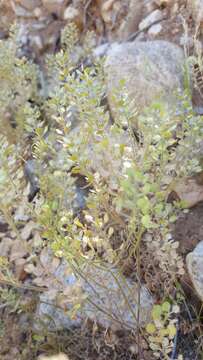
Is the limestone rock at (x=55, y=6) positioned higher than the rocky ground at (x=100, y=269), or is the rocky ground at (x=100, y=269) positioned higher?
the limestone rock at (x=55, y=6)

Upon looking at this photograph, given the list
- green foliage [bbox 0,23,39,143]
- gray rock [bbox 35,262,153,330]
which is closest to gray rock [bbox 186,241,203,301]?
gray rock [bbox 35,262,153,330]

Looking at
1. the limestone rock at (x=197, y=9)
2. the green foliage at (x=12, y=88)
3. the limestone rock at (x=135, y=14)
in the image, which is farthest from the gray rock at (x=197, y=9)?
the green foliage at (x=12, y=88)

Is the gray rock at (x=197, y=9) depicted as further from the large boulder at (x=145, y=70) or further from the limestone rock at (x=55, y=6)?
the limestone rock at (x=55, y=6)

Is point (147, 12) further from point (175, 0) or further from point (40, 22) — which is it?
point (40, 22)

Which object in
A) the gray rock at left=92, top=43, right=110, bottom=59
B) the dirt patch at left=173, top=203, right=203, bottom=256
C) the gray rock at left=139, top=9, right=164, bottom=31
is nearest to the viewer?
the dirt patch at left=173, top=203, right=203, bottom=256

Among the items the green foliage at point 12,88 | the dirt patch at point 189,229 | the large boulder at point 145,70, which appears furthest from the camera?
the green foliage at point 12,88

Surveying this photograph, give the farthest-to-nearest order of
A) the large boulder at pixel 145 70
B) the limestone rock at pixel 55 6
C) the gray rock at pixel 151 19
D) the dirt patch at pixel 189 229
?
the limestone rock at pixel 55 6 < the gray rock at pixel 151 19 < the large boulder at pixel 145 70 < the dirt patch at pixel 189 229

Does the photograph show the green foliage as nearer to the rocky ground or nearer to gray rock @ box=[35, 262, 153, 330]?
the rocky ground

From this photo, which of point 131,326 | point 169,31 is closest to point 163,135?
point 131,326

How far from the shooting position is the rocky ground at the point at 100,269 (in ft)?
5.73

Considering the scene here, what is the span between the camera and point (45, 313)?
1.95 metres

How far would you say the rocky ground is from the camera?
1.75 m

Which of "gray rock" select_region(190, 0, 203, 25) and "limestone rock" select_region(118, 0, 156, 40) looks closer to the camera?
"gray rock" select_region(190, 0, 203, 25)

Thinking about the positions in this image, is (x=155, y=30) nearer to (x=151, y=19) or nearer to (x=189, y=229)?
(x=151, y=19)
